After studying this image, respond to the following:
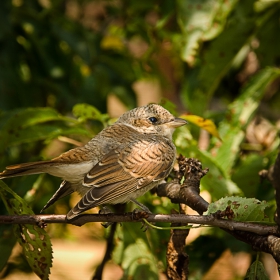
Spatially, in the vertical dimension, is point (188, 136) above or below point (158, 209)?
above

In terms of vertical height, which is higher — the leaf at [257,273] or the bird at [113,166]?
the bird at [113,166]

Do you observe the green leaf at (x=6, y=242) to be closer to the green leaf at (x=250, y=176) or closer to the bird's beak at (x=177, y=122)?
the bird's beak at (x=177, y=122)

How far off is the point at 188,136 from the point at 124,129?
32cm

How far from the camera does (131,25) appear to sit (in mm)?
4320

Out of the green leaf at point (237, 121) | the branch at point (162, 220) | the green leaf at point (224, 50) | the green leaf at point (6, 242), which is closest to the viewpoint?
the branch at point (162, 220)

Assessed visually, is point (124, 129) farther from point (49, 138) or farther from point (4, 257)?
point (4, 257)

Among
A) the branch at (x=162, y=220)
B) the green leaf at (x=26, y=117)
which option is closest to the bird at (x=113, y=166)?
the branch at (x=162, y=220)

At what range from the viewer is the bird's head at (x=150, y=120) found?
3084 mm

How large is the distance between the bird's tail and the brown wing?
195 millimetres

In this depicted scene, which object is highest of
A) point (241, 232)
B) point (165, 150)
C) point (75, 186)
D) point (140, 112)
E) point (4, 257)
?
point (140, 112)

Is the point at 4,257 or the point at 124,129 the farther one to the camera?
the point at 124,129

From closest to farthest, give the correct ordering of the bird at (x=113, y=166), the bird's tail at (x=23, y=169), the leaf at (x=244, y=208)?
the leaf at (x=244, y=208), the bird's tail at (x=23, y=169), the bird at (x=113, y=166)

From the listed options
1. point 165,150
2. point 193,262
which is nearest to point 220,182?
point 165,150

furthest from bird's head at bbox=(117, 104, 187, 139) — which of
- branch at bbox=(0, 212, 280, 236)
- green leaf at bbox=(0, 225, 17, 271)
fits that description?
branch at bbox=(0, 212, 280, 236)
